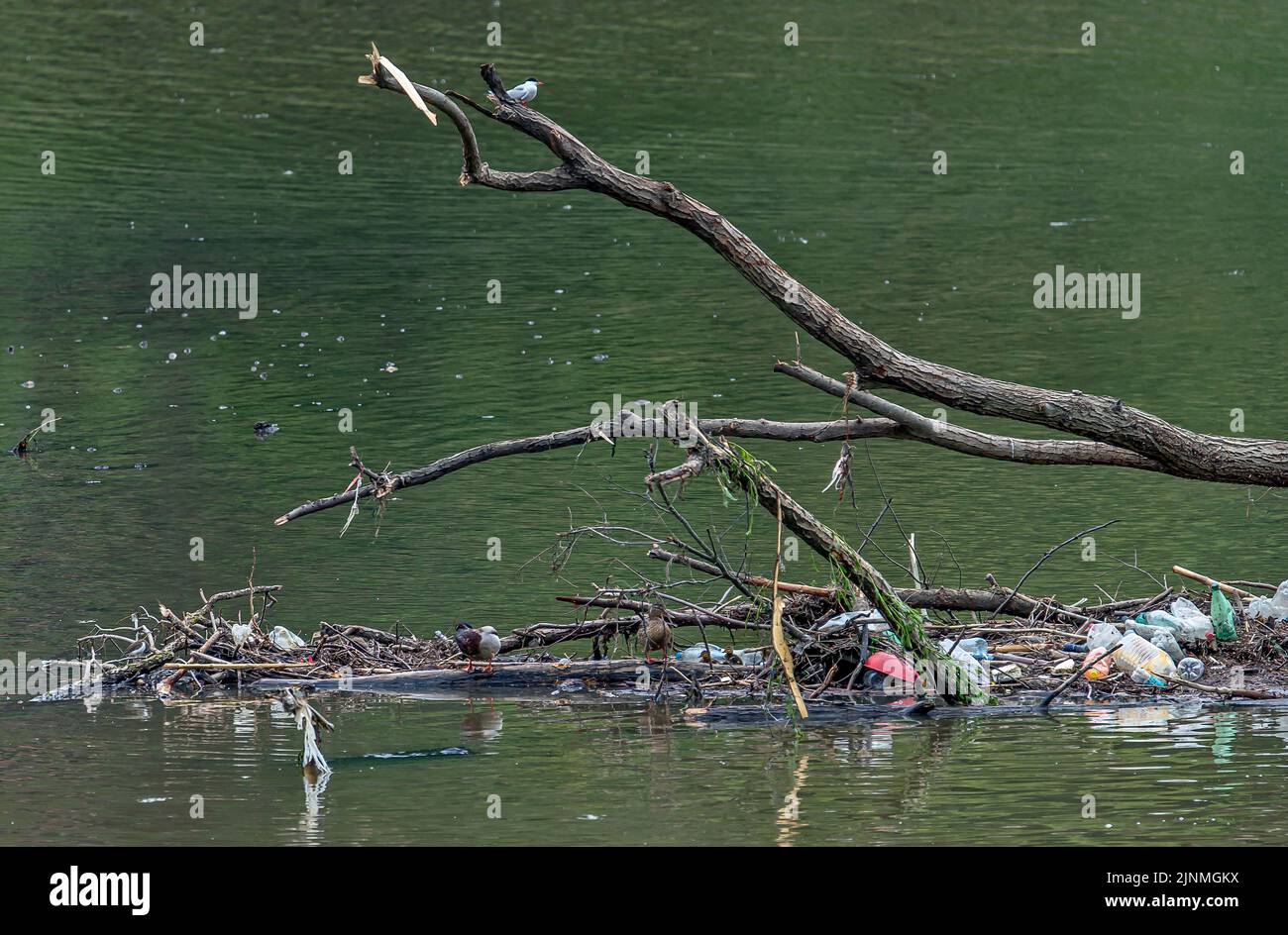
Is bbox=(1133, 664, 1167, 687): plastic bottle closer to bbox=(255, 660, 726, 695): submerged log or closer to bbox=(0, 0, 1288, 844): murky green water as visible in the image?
bbox=(0, 0, 1288, 844): murky green water

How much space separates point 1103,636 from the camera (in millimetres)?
9508

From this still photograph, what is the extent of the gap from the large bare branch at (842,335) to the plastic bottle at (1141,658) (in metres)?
0.83

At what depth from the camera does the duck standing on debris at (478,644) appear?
963 cm

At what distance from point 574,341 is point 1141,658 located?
1016 cm

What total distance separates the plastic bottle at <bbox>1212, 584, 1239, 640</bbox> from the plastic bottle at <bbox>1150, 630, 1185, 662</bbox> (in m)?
0.27

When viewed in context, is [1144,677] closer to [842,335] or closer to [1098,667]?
[1098,667]

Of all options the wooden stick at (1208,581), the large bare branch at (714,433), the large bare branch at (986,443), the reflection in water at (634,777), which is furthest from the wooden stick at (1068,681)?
the large bare branch at (714,433)

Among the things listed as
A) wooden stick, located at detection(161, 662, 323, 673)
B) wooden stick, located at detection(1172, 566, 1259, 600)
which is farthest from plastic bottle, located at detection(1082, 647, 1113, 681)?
wooden stick, located at detection(161, 662, 323, 673)

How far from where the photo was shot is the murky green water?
26.3 feet

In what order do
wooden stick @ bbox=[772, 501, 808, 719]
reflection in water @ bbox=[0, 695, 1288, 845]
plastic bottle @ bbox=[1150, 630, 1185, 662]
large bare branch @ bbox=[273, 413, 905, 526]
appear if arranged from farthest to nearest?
plastic bottle @ bbox=[1150, 630, 1185, 662], large bare branch @ bbox=[273, 413, 905, 526], wooden stick @ bbox=[772, 501, 808, 719], reflection in water @ bbox=[0, 695, 1288, 845]

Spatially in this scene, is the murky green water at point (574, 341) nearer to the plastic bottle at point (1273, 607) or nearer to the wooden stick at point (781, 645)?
the wooden stick at point (781, 645)

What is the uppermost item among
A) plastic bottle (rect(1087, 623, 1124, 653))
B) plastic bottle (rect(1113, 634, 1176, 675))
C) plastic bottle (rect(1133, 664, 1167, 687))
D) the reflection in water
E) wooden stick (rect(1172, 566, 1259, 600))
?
wooden stick (rect(1172, 566, 1259, 600))

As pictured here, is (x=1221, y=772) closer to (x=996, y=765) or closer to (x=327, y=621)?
(x=996, y=765)

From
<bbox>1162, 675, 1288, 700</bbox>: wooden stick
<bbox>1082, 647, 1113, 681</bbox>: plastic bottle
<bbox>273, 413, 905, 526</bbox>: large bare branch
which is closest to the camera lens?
<bbox>273, 413, 905, 526</bbox>: large bare branch
